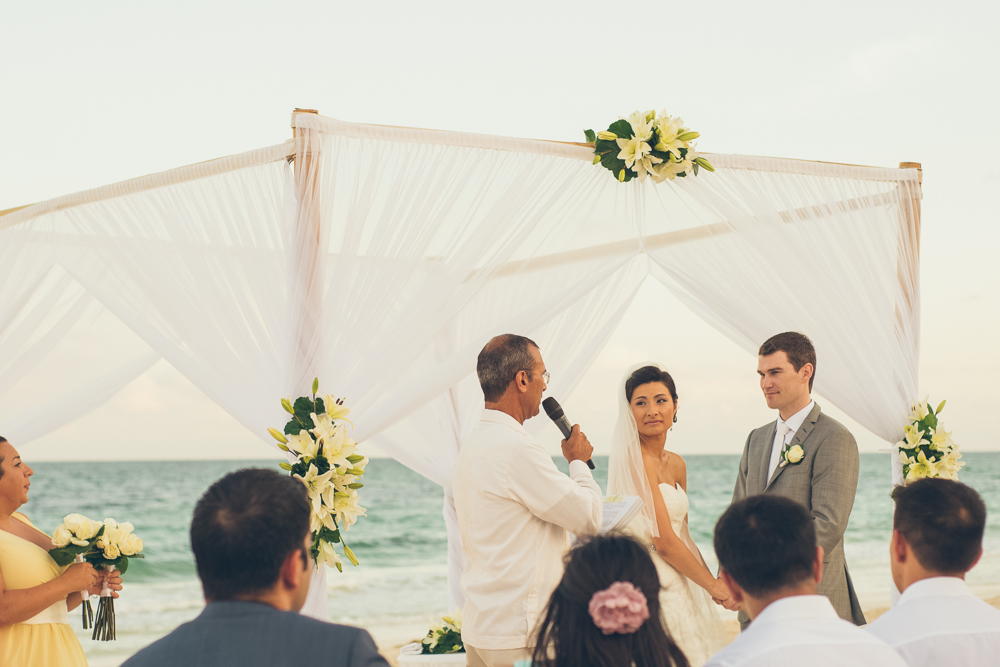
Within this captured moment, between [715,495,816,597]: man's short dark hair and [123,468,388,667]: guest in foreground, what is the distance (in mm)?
739

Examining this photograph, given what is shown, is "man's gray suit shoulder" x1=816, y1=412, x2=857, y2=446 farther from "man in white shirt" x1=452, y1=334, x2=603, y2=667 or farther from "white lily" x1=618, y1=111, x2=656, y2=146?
"white lily" x1=618, y1=111, x2=656, y2=146

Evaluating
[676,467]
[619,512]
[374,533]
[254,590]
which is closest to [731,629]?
[676,467]

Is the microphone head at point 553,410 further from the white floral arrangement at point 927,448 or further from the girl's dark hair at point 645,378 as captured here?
the white floral arrangement at point 927,448

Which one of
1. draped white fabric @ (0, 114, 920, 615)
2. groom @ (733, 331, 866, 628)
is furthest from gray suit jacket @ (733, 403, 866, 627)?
draped white fabric @ (0, 114, 920, 615)

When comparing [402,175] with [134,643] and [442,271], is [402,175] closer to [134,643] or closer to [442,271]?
[442,271]

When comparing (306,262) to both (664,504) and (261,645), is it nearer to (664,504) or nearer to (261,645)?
(664,504)

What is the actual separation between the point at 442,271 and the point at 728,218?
4.58ft

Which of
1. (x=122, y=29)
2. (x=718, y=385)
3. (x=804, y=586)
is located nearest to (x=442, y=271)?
(x=804, y=586)

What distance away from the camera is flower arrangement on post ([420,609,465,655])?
4004 mm

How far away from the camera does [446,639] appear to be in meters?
4.04

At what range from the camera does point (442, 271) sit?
348cm

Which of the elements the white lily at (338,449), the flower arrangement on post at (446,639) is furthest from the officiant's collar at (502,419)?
the flower arrangement on post at (446,639)

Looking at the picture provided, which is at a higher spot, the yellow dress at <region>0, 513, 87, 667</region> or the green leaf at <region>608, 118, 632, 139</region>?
the green leaf at <region>608, 118, 632, 139</region>

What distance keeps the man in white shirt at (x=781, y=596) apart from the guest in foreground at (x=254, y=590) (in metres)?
0.71
